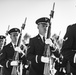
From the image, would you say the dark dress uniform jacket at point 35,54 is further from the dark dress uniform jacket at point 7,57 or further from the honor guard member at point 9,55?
the dark dress uniform jacket at point 7,57

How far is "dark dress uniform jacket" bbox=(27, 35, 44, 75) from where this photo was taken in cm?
570

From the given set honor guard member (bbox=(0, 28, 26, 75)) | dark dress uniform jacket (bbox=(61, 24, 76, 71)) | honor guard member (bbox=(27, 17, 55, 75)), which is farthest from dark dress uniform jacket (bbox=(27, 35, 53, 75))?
dark dress uniform jacket (bbox=(61, 24, 76, 71))

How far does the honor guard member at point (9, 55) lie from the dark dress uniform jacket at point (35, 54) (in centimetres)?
125

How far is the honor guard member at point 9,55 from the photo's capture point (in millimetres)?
7051

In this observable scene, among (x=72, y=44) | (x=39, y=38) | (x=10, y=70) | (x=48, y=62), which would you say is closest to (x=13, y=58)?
(x=10, y=70)

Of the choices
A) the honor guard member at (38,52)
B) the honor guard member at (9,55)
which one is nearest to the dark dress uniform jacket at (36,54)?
the honor guard member at (38,52)

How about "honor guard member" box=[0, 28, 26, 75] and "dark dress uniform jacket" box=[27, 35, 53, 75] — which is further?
"honor guard member" box=[0, 28, 26, 75]

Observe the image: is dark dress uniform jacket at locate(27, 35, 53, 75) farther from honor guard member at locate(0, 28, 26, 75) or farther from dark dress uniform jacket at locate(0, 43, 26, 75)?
dark dress uniform jacket at locate(0, 43, 26, 75)

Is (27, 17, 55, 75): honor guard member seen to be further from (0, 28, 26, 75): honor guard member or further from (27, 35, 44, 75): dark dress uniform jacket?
(0, 28, 26, 75): honor guard member

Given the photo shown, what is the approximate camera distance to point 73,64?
166 inches

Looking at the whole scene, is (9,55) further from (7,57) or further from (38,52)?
(38,52)

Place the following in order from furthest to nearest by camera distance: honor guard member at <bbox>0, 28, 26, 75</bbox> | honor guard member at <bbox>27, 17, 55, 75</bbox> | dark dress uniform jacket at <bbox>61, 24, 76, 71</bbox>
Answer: honor guard member at <bbox>0, 28, 26, 75</bbox> → honor guard member at <bbox>27, 17, 55, 75</bbox> → dark dress uniform jacket at <bbox>61, 24, 76, 71</bbox>

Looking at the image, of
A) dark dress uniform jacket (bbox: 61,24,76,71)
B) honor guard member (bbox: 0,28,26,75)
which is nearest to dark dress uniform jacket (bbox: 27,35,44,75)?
honor guard member (bbox: 0,28,26,75)

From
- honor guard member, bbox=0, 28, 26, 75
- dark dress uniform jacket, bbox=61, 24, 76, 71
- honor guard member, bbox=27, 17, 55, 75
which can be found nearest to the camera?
dark dress uniform jacket, bbox=61, 24, 76, 71
